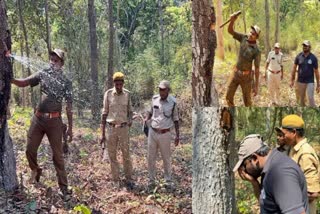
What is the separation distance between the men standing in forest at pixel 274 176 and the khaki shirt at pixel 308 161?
1028 millimetres

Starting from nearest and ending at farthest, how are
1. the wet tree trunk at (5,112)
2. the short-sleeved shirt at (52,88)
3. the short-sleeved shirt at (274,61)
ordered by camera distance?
the short-sleeved shirt at (274,61) → the wet tree trunk at (5,112) → the short-sleeved shirt at (52,88)

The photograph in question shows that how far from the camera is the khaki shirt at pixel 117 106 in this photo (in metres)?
7.07

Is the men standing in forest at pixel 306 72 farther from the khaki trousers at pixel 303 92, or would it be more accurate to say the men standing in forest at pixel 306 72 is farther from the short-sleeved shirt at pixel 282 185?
the short-sleeved shirt at pixel 282 185

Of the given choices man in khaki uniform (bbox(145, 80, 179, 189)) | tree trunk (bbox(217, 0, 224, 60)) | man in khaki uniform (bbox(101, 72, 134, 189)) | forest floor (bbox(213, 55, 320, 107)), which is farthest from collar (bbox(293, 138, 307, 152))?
man in khaki uniform (bbox(101, 72, 134, 189))

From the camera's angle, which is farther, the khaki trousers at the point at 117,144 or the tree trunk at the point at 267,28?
the khaki trousers at the point at 117,144

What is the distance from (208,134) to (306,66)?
1.15 metres

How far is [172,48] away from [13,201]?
2010 centimetres

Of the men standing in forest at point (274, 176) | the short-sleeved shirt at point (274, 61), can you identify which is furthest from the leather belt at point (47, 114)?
the short-sleeved shirt at point (274, 61)

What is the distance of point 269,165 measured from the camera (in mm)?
2867

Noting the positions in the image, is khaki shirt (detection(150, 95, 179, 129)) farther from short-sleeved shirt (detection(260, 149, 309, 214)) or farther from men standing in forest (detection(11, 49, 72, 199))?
short-sleeved shirt (detection(260, 149, 309, 214))

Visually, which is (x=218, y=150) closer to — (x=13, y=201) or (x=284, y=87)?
(x=284, y=87)

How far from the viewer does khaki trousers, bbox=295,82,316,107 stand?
250 cm

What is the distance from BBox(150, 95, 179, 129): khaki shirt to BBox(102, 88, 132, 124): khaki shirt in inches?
17.2

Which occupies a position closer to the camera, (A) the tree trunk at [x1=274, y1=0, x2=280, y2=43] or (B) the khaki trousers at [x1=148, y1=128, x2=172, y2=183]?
(A) the tree trunk at [x1=274, y1=0, x2=280, y2=43]
